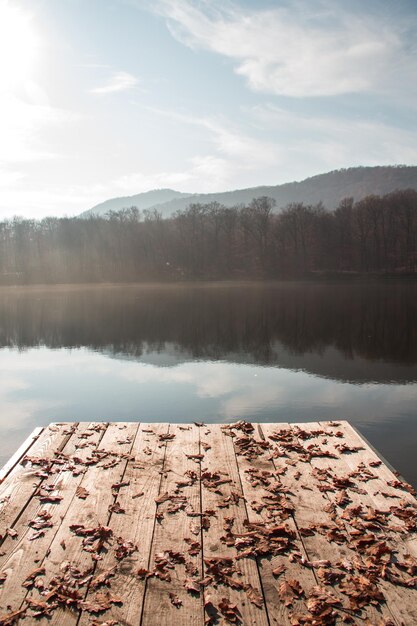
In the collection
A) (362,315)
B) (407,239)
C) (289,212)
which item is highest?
(289,212)

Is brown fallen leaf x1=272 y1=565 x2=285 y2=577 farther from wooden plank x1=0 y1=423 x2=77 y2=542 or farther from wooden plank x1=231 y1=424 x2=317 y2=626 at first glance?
wooden plank x1=0 y1=423 x2=77 y2=542

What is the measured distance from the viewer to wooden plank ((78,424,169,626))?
Result: 12.5 feet

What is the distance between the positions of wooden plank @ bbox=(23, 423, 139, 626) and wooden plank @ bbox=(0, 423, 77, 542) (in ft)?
1.80

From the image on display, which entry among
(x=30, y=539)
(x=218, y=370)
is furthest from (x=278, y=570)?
(x=218, y=370)

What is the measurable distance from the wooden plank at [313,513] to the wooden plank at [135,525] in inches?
59.4

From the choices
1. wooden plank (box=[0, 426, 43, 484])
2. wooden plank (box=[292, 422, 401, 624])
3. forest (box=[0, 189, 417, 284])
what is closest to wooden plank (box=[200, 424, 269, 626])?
wooden plank (box=[292, 422, 401, 624])

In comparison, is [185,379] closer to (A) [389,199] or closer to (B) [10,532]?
(B) [10,532]

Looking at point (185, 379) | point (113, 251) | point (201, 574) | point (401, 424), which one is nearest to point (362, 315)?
point (185, 379)

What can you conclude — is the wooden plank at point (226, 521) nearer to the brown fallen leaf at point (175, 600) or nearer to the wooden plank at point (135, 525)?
the brown fallen leaf at point (175, 600)

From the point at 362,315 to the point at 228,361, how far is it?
1716cm

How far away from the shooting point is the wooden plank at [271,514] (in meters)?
3.87

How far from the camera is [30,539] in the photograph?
15.2 ft

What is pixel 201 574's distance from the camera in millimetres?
4164

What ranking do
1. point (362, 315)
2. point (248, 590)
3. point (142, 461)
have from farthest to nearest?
point (362, 315)
point (142, 461)
point (248, 590)
